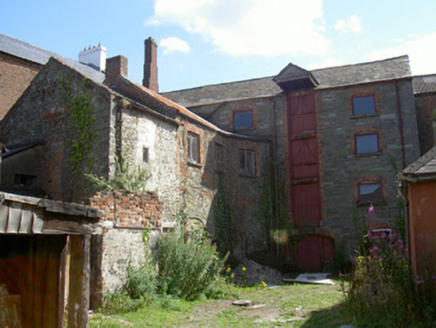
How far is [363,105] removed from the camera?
861 inches

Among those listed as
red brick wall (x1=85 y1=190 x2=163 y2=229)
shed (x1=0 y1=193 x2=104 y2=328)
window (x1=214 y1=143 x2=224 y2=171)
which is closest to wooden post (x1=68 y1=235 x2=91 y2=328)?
shed (x1=0 y1=193 x2=104 y2=328)

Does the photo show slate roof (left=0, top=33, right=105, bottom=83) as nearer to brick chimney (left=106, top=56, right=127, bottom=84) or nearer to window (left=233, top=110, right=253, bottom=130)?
brick chimney (left=106, top=56, right=127, bottom=84)

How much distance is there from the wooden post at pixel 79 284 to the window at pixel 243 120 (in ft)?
58.9

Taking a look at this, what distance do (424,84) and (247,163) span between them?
10.2 metres

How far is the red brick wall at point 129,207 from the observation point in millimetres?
11648

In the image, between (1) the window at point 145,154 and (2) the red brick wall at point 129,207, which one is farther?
(1) the window at point 145,154

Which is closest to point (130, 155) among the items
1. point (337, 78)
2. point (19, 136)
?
point (19, 136)

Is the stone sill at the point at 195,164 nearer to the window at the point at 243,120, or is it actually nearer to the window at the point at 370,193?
the window at the point at 243,120

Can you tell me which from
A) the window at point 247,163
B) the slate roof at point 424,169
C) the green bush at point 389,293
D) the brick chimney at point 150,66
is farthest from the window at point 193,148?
the slate roof at point 424,169

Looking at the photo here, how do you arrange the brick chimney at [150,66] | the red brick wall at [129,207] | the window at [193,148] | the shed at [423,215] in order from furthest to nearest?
the brick chimney at [150,66] → the window at [193,148] → the red brick wall at [129,207] → the shed at [423,215]

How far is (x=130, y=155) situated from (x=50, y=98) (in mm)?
4157

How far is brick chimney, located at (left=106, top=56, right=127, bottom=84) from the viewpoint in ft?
63.3

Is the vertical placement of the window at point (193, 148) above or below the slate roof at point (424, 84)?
below

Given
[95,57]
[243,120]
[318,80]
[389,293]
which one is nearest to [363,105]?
[318,80]
